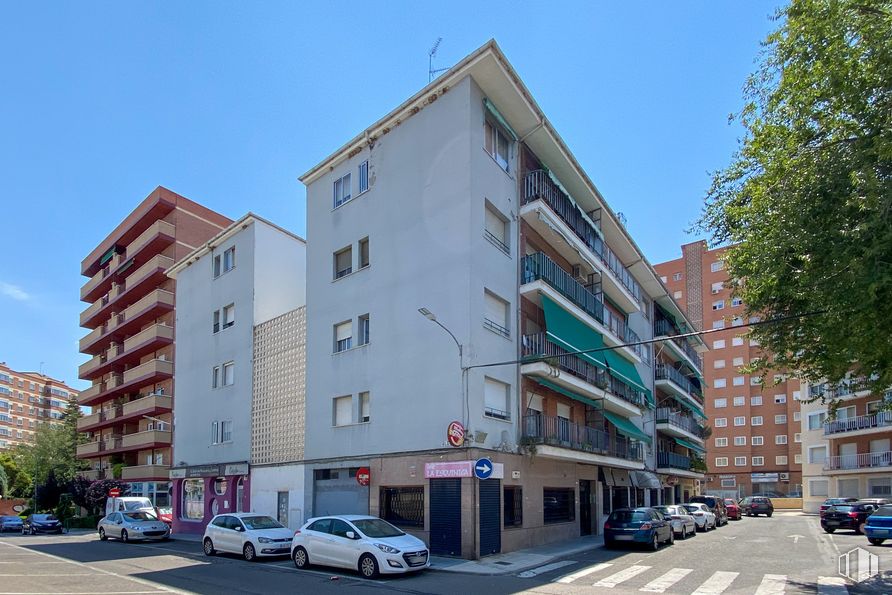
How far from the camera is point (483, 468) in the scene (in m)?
18.9

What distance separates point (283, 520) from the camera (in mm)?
26359

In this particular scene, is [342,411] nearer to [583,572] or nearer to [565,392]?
[565,392]

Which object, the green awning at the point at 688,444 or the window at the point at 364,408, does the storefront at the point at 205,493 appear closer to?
the window at the point at 364,408

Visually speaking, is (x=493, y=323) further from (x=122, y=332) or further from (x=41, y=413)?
(x=41, y=413)

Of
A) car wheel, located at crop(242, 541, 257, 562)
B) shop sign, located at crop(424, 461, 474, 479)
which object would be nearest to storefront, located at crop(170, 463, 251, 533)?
car wheel, located at crop(242, 541, 257, 562)

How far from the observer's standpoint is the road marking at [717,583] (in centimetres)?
1398

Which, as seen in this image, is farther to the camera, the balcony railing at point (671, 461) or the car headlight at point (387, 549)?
the balcony railing at point (671, 461)

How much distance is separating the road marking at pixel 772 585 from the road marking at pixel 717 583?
671 mm

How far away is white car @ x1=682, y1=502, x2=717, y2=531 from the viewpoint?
106ft

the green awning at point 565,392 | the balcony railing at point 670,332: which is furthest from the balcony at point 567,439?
the balcony railing at point 670,332

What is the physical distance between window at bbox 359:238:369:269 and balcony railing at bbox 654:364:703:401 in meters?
25.4

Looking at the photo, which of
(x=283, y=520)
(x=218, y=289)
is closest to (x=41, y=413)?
(x=218, y=289)

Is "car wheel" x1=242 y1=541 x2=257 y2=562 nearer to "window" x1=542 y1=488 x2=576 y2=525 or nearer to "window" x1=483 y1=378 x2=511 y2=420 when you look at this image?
"window" x1=483 y1=378 x2=511 y2=420

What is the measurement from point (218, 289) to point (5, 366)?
10652 centimetres
